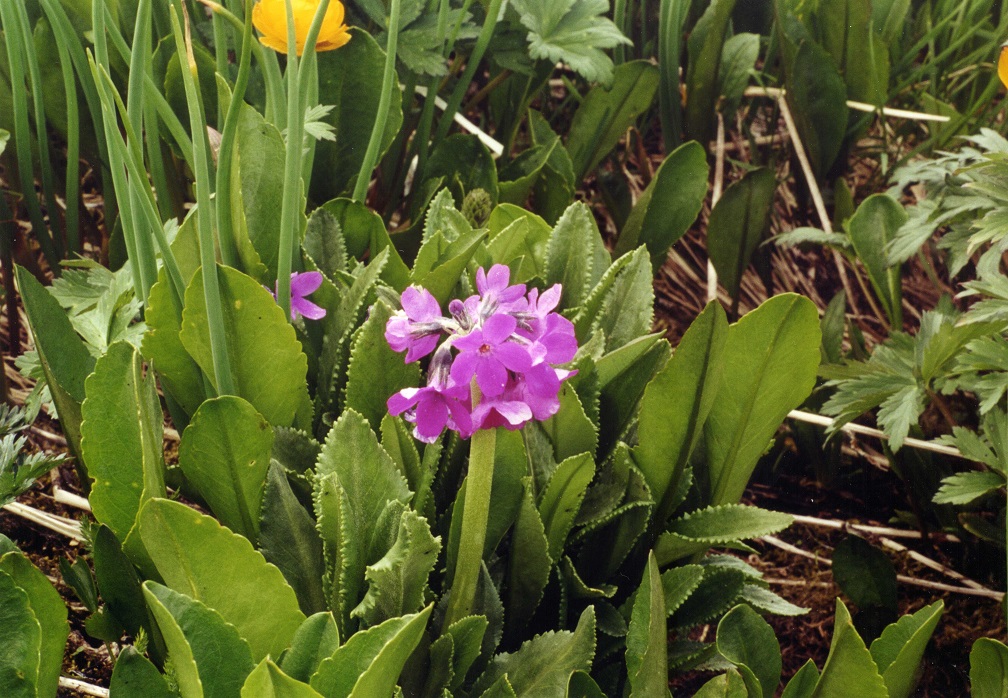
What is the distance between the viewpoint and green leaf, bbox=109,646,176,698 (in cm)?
73

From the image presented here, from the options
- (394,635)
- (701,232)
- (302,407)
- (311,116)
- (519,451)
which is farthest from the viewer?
(701,232)

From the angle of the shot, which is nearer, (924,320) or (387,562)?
(387,562)

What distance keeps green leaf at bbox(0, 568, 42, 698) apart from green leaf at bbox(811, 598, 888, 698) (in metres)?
0.62

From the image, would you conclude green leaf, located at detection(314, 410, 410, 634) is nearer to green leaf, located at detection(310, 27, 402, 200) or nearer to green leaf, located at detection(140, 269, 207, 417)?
green leaf, located at detection(140, 269, 207, 417)

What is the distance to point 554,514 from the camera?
91cm

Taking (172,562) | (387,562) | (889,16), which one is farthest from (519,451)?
(889,16)

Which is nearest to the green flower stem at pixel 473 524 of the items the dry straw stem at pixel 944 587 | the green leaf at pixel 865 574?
the green leaf at pixel 865 574

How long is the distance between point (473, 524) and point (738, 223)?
865 millimetres

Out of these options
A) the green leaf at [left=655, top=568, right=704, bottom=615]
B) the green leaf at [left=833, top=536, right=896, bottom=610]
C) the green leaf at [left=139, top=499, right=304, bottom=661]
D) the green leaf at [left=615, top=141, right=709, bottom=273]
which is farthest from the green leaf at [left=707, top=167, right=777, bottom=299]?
the green leaf at [left=139, top=499, right=304, bottom=661]

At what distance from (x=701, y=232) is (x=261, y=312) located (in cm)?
118

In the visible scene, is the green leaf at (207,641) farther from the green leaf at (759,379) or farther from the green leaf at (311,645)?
the green leaf at (759,379)

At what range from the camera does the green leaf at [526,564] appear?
865 mm

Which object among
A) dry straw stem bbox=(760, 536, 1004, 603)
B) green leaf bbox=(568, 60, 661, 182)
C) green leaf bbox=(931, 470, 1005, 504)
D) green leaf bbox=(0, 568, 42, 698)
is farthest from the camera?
green leaf bbox=(568, 60, 661, 182)

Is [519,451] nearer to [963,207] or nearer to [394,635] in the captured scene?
[394,635]
